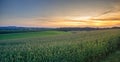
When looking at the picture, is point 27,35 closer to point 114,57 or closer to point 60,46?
point 60,46

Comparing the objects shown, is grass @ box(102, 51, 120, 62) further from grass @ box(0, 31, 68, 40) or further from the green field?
grass @ box(0, 31, 68, 40)

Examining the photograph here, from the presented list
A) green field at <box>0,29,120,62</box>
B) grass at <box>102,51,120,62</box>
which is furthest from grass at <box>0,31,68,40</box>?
grass at <box>102,51,120,62</box>

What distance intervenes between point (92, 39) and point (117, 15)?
68 centimetres

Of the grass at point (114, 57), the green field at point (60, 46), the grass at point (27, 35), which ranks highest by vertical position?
the grass at point (27, 35)

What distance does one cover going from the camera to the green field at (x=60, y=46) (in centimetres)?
340

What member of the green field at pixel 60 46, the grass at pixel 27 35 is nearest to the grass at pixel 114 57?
the green field at pixel 60 46

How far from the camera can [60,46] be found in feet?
13.0

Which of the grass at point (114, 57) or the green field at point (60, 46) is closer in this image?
the green field at point (60, 46)

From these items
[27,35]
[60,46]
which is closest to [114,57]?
[60,46]

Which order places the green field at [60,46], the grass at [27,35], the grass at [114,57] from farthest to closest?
the grass at [114,57], the grass at [27,35], the green field at [60,46]

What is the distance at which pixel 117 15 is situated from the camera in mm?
4996

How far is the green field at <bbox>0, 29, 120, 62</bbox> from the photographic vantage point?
3.40 metres

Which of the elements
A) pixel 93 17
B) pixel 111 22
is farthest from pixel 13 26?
pixel 111 22

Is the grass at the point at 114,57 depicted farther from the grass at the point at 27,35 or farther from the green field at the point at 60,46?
the grass at the point at 27,35
